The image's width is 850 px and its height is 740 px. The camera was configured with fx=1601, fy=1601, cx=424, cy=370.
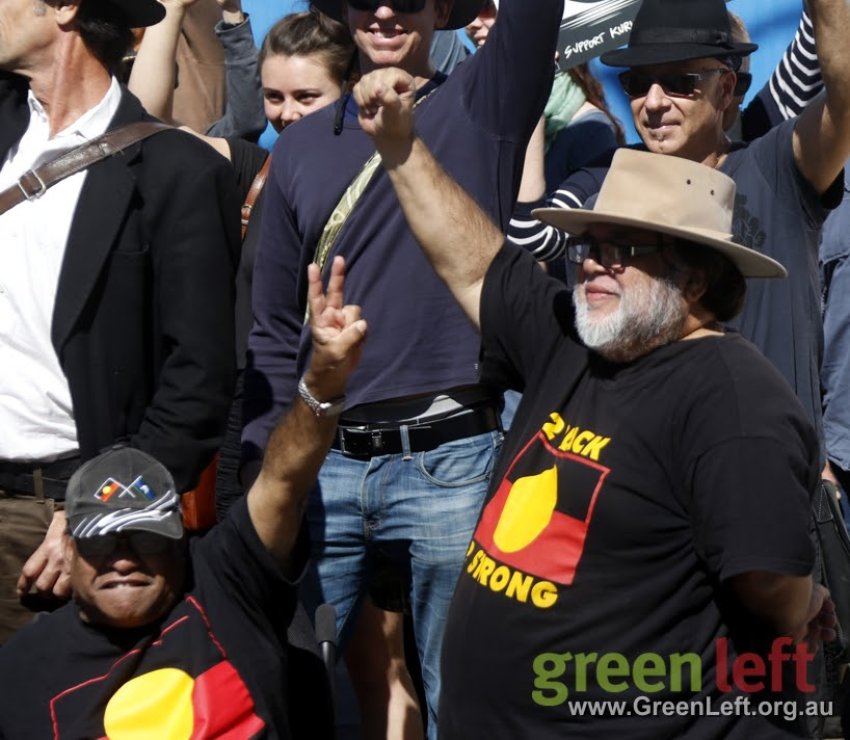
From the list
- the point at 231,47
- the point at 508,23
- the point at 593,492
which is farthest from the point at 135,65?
the point at 593,492

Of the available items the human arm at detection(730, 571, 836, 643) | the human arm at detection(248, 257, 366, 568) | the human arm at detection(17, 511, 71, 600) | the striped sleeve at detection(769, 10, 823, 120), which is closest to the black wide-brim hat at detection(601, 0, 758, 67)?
the striped sleeve at detection(769, 10, 823, 120)

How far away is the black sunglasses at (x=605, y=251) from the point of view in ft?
10.1

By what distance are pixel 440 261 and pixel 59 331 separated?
91 centimetres

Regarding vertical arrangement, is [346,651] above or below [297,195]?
below

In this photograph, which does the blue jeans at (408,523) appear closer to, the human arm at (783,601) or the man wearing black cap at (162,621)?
the man wearing black cap at (162,621)

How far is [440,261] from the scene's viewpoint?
3326 mm

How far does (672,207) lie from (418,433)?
848mm

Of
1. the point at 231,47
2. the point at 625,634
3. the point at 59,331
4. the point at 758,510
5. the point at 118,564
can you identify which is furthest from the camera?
the point at 231,47

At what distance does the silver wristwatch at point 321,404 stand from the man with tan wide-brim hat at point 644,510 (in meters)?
0.35

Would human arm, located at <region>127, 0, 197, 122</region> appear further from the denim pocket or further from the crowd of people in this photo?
the denim pocket

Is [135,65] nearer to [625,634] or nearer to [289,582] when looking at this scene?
[289,582]

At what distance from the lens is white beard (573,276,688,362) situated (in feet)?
9.87

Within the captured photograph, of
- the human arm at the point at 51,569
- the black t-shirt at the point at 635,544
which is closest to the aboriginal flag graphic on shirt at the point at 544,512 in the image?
the black t-shirt at the point at 635,544

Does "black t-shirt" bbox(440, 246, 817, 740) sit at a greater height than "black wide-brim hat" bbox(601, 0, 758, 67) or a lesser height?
lesser
